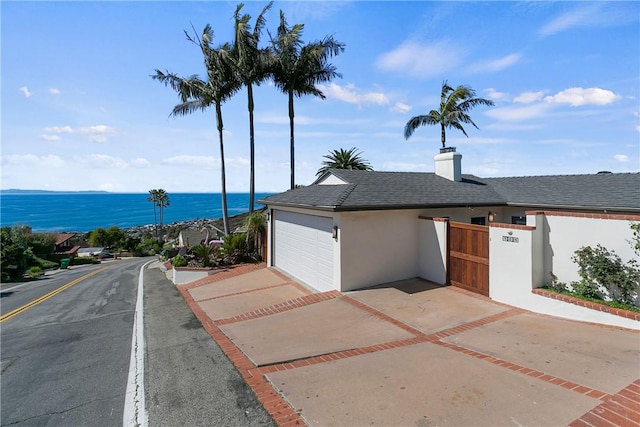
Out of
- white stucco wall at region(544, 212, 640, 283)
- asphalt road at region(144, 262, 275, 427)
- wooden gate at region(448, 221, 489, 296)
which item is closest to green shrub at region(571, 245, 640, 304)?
white stucco wall at region(544, 212, 640, 283)

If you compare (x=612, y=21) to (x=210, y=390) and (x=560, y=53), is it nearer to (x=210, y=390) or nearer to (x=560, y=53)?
(x=560, y=53)

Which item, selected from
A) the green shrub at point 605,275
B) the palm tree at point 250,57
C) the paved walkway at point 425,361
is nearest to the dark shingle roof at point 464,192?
the paved walkway at point 425,361

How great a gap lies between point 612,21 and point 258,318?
13.4m

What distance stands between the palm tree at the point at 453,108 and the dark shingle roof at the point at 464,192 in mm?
11234

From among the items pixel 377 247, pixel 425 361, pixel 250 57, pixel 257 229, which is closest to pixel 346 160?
pixel 250 57

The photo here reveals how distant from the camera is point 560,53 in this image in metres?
11.5

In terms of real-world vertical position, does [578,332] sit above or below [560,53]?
below

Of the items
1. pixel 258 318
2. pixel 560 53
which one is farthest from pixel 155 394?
pixel 560 53

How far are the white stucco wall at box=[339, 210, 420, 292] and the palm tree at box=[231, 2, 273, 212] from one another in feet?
41.7

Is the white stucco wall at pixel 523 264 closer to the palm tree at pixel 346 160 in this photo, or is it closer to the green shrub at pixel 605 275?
the green shrub at pixel 605 275

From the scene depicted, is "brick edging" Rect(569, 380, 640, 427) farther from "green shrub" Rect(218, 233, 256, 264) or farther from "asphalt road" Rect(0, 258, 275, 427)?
"green shrub" Rect(218, 233, 256, 264)

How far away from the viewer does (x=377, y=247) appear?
10.6 m

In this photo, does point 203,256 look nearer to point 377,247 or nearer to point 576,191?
point 377,247

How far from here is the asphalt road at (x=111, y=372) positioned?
4.70 meters
